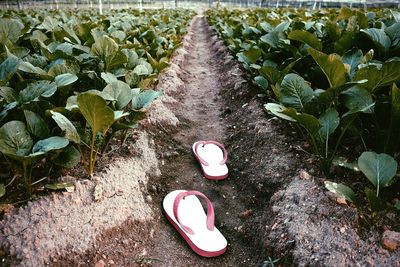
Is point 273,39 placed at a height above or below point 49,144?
above

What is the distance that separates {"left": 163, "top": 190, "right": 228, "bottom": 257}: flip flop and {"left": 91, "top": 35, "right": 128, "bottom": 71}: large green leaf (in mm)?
1143

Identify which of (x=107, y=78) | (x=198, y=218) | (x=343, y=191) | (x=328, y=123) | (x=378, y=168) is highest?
(x=107, y=78)

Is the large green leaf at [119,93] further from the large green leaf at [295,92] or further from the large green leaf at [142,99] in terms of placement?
the large green leaf at [295,92]

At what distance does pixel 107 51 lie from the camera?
2.50 m

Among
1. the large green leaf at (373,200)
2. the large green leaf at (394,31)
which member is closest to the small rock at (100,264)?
the large green leaf at (373,200)

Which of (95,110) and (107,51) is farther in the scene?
(107,51)

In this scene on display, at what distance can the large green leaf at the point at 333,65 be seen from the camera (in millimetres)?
1876

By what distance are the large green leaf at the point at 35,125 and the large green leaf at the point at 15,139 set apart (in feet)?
0.21

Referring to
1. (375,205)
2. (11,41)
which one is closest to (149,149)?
(11,41)

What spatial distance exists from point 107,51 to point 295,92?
1.49 meters

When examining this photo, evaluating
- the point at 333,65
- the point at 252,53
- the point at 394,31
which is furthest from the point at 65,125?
the point at 394,31

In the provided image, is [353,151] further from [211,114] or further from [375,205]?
[211,114]

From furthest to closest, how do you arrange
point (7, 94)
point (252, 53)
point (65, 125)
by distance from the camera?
point (252, 53)
point (7, 94)
point (65, 125)

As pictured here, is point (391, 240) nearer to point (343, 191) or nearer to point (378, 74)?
point (343, 191)
